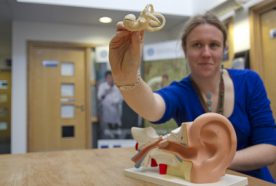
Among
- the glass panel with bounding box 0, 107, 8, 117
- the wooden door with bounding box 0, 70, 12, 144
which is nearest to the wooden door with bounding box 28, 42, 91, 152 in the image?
the wooden door with bounding box 0, 70, 12, 144

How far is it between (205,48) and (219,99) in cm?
20

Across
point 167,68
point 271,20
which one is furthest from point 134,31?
point 167,68

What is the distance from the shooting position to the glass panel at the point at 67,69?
447 cm

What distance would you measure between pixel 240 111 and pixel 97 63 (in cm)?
357

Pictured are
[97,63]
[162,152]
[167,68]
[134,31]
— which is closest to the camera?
[134,31]

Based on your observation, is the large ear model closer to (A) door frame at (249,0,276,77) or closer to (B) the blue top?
(B) the blue top

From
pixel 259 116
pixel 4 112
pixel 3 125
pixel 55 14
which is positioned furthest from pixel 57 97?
pixel 3 125

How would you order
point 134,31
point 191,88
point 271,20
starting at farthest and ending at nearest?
1. point 271,20
2. point 191,88
3. point 134,31

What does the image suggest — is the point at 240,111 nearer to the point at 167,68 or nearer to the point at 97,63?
the point at 167,68

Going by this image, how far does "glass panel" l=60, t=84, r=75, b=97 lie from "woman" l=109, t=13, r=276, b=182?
3515mm

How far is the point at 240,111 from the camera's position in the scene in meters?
1.05

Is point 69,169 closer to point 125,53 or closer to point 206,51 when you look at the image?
point 125,53

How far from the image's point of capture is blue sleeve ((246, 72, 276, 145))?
1.02 m

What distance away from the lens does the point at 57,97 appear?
4379 mm
